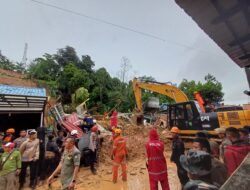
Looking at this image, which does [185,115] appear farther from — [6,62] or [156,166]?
[6,62]

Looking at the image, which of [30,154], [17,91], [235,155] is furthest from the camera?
[17,91]

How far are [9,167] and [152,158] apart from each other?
10.6 feet

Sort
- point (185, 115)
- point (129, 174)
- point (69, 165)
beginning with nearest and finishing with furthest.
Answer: point (69, 165), point (129, 174), point (185, 115)

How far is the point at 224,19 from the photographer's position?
2082 mm

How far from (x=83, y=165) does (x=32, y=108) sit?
3.95m

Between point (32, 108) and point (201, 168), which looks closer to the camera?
point (201, 168)

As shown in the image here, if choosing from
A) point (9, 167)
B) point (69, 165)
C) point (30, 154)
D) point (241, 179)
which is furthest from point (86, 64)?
point (241, 179)

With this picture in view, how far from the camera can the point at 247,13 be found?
196 cm

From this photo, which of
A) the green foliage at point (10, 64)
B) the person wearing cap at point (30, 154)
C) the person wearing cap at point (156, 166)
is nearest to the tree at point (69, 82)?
the green foliage at point (10, 64)

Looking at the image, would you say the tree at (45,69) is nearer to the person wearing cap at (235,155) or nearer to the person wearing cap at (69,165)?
the person wearing cap at (69,165)

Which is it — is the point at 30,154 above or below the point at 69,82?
below

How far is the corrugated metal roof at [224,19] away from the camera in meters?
1.86

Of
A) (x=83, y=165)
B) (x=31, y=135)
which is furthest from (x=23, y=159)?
(x=83, y=165)

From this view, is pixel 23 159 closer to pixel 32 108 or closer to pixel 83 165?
Result: pixel 83 165
